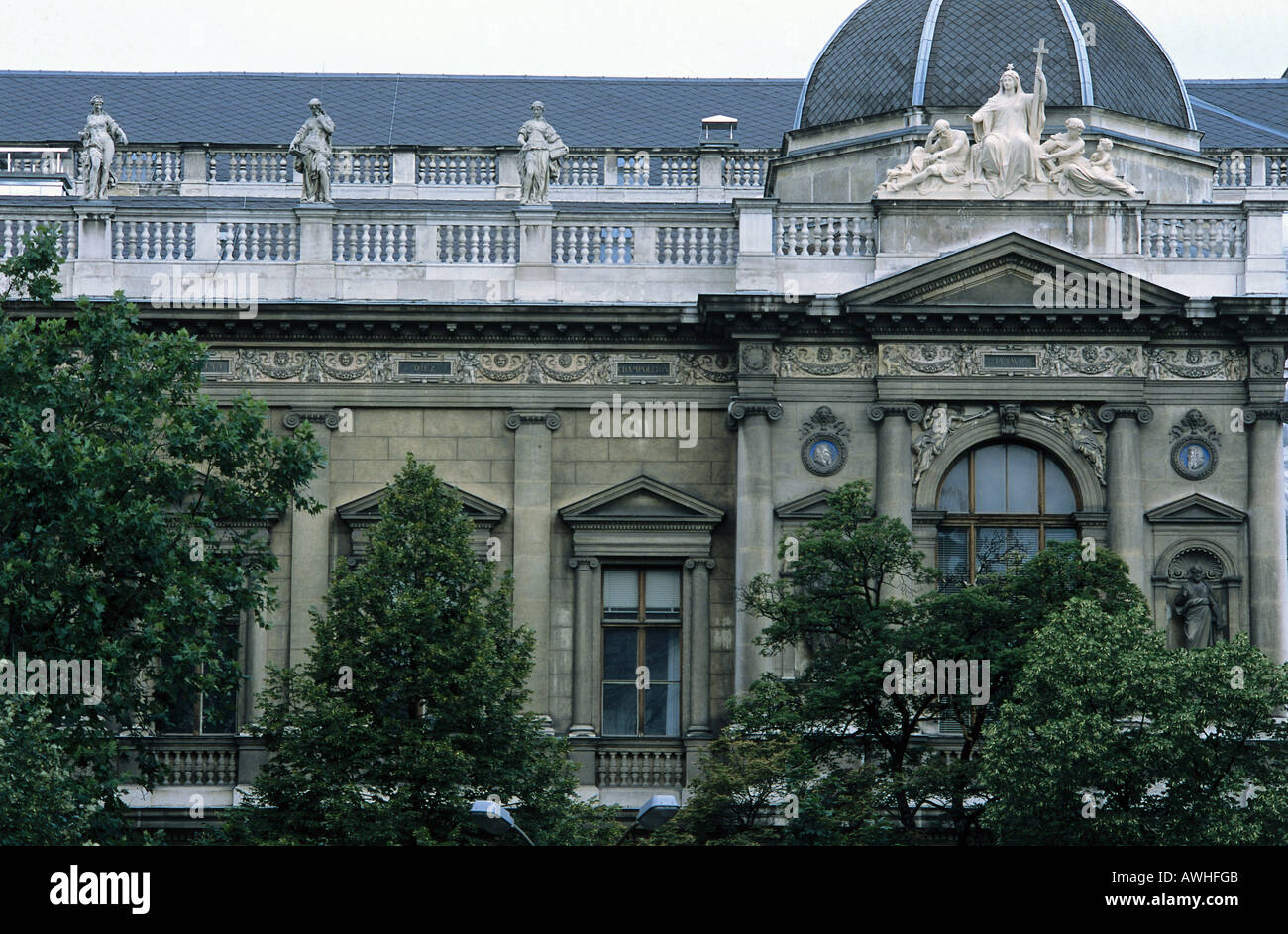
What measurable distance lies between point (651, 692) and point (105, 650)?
965 centimetres

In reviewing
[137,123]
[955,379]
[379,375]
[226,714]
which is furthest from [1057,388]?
[137,123]

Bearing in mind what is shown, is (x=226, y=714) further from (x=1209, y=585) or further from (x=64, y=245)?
(x=1209, y=585)

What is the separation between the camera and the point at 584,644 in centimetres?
3700

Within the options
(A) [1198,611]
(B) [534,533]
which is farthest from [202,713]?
(A) [1198,611]

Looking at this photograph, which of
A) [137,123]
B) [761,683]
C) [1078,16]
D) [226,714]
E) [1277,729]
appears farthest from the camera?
[137,123]

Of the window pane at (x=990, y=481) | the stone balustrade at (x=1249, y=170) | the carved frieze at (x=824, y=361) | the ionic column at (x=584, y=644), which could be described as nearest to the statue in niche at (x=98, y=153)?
the ionic column at (x=584, y=644)

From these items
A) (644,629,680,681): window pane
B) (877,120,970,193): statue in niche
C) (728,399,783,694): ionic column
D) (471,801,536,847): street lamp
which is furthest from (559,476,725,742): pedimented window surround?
(471,801,536,847): street lamp

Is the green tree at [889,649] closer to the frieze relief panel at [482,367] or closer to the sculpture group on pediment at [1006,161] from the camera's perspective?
the frieze relief panel at [482,367]

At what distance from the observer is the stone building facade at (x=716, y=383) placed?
36.8 meters

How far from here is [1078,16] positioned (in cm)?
4047

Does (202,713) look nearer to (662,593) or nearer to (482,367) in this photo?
(482,367)

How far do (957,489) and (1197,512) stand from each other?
3.56 metres

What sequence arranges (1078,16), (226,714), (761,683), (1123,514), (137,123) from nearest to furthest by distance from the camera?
(761,683) < (226,714) < (1123,514) < (1078,16) < (137,123)

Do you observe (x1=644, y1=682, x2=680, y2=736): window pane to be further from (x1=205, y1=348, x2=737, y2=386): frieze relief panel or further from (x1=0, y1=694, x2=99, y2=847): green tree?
(x1=0, y1=694, x2=99, y2=847): green tree
